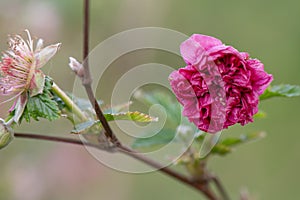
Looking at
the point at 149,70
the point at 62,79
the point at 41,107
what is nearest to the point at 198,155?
the point at 149,70

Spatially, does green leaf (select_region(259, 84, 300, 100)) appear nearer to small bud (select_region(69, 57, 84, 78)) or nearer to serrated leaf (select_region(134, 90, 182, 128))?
serrated leaf (select_region(134, 90, 182, 128))

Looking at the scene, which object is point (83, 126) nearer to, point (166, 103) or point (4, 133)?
point (4, 133)

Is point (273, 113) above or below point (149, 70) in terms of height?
below

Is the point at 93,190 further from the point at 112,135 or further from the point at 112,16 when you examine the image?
the point at 112,135

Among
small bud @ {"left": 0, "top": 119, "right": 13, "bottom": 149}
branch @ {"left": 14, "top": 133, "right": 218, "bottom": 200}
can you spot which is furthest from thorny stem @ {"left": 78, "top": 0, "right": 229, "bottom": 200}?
small bud @ {"left": 0, "top": 119, "right": 13, "bottom": 149}

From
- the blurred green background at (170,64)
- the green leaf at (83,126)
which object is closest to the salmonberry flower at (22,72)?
the green leaf at (83,126)

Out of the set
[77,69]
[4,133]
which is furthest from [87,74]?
[4,133]

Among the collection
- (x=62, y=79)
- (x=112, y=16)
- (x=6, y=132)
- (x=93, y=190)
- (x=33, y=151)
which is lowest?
(x=93, y=190)
